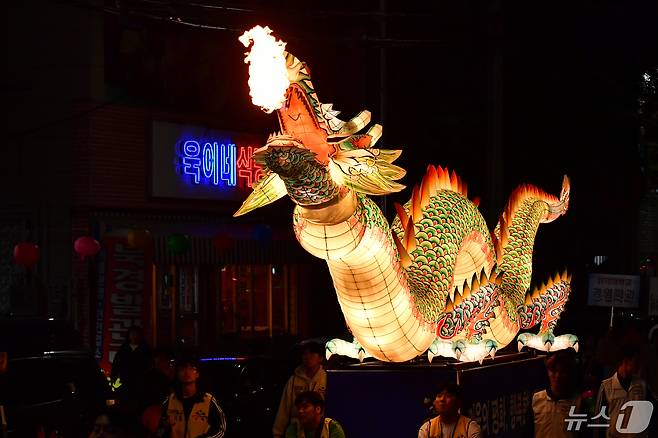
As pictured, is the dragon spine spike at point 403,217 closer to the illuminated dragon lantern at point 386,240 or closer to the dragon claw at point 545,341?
the illuminated dragon lantern at point 386,240

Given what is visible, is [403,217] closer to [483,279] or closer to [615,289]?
[483,279]

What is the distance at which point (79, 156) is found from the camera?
68.8 ft

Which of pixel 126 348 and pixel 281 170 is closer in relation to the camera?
pixel 281 170

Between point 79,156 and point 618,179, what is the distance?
17.5 metres

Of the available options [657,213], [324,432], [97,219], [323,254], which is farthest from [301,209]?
[657,213]

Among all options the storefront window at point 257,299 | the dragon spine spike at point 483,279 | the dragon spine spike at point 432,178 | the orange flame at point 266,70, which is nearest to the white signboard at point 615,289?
the dragon spine spike at point 483,279

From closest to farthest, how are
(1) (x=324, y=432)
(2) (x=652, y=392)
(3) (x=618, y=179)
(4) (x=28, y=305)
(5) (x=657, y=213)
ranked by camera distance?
(1) (x=324, y=432) < (2) (x=652, y=392) < (4) (x=28, y=305) < (3) (x=618, y=179) < (5) (x=657, y=213)

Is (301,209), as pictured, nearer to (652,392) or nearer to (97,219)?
(652,392)

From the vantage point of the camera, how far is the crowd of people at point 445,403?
8.41 meters

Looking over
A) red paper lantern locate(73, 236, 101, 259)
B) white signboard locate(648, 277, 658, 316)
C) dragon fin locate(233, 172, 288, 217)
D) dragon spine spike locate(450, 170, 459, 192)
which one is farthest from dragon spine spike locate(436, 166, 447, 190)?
red paper lantern locate(73, 236, 101, 259)

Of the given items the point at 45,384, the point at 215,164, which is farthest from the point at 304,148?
the point at 215,164

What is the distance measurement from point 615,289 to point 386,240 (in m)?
9.42

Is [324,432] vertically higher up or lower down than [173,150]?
lower down

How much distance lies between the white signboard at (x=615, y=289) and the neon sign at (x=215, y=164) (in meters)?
7.45
